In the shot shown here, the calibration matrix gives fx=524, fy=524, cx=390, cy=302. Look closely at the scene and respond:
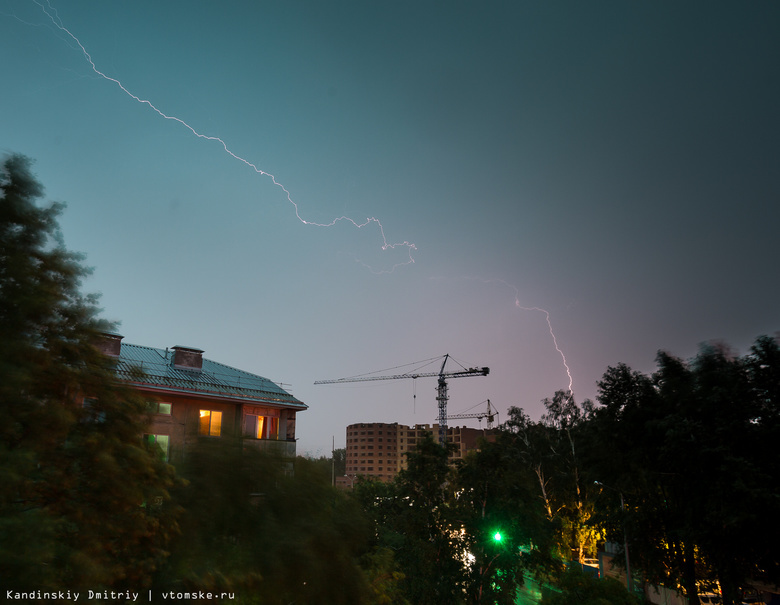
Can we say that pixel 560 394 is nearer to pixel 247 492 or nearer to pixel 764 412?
pixel 764 412

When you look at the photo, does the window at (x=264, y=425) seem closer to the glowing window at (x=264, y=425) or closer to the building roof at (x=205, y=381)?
the glowing window at (x=264, y=425)

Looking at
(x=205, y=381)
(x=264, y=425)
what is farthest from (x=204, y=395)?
(x=264, y=425)

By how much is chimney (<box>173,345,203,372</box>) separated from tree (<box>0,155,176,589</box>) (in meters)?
22.9

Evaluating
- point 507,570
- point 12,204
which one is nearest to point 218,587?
point 12,204

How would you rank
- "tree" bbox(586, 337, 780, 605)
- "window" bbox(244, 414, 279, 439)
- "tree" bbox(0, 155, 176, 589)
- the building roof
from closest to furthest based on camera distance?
"tree" bbox(0, 155, 176, 589)
"tree" bbox(586, 337, 780, 605)
the building roof
"window" bbox(244, 414, 279, 439)

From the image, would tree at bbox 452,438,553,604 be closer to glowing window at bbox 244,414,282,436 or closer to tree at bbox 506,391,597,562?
glowing window at bbox 244,414,282,436

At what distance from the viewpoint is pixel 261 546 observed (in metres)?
7.45

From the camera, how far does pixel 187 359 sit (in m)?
30.0

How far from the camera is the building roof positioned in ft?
85.2

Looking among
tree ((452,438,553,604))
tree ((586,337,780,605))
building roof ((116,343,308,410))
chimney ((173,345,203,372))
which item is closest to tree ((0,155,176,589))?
tree ((452,438,553,604))

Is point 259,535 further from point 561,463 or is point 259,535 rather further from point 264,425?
point 561,463

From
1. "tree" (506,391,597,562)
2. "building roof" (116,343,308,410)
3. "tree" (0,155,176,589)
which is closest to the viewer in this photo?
"tree" (0,155,176,589)

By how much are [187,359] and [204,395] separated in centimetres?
470

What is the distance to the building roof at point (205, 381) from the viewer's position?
2597 cm
